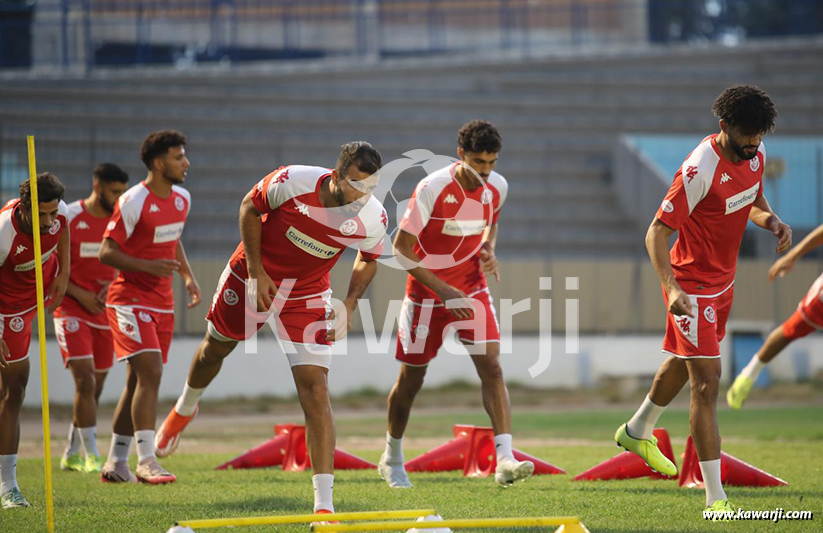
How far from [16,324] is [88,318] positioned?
7.45 feet

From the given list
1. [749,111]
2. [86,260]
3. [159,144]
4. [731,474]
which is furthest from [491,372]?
[86,260]

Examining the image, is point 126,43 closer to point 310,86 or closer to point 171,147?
point 310,86

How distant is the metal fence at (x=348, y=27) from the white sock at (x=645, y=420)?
931 inches

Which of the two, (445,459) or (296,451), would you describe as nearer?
(445,459)

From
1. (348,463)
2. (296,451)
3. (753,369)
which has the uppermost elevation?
(753,369)

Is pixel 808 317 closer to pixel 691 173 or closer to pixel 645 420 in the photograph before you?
pixel 645 420

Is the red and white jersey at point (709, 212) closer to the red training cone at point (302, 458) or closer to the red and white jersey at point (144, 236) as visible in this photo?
the red training cone at point (302, 458)

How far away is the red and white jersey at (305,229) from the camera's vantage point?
259 inches

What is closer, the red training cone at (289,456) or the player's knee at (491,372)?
the player's knee at (491,372)

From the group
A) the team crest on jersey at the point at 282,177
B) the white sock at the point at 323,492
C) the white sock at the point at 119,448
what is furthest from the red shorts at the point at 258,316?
the white sock at the point at 119,448

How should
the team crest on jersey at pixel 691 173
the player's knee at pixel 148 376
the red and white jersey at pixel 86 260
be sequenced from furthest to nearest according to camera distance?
1. the red and white jersey at pixel 86 260
2. the player's knee at pixel 148 376
3. the team crest on jersey at pixel 691 173

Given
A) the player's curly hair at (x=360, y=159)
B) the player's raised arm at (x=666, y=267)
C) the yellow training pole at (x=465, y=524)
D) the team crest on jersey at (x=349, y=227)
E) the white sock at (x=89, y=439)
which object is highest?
the player's curly hair at (x=360, y=159)

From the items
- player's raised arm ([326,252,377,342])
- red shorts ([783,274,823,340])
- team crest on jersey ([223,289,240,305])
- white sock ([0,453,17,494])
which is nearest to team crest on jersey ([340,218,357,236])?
player's raised arm ([326,252,377,342])

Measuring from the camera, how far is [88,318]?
31.6 ft
